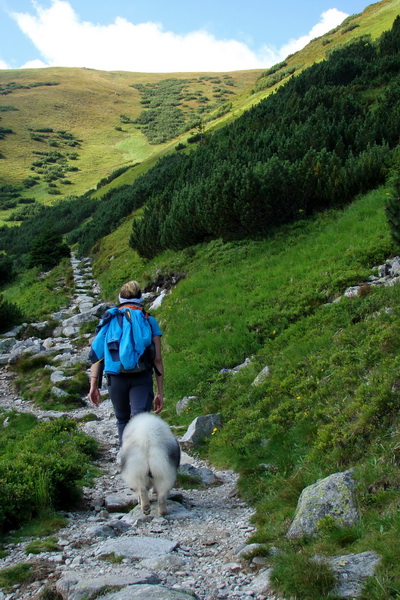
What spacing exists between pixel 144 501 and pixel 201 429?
3021 mm

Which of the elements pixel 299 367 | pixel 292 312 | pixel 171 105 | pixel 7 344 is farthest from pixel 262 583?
pixel 171 105

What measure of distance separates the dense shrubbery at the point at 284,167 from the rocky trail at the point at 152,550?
443 inches

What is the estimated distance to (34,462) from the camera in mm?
6160

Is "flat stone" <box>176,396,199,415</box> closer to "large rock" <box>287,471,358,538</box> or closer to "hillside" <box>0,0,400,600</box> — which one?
"hillside" <box>0,0,400,600</box>

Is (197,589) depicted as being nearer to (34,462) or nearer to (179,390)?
(34,462)

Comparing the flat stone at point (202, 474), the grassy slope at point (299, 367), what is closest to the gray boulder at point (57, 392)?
the grassy slope at point (299, 367)

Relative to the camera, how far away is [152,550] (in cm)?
428

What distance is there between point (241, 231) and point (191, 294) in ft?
12.6

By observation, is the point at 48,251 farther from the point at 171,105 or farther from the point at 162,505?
the point at 171,105

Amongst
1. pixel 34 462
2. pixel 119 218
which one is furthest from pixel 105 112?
pixel 34 462

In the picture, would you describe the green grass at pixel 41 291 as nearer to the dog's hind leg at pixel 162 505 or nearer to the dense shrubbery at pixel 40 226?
the dense shrubbery at pixel 40 226

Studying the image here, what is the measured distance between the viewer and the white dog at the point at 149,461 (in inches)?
203

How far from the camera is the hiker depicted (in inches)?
226

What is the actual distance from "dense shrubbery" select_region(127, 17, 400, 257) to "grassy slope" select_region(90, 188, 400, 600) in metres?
1.10
